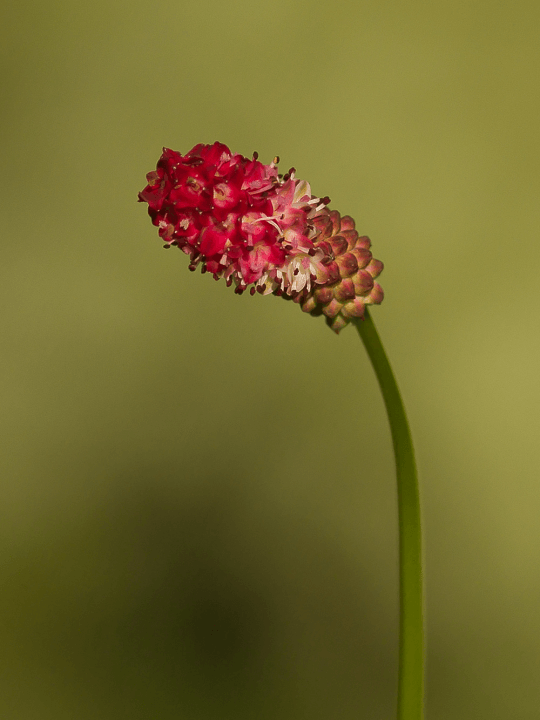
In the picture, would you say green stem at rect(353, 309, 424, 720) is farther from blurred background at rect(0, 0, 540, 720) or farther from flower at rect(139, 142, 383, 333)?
blurred background at rect(0, 0, 540, 720)

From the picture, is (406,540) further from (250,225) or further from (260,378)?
(260,378)

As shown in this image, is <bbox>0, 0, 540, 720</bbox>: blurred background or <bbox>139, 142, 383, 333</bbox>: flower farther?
<bbox>0, 0, 540, 720</bbox>: blurred background

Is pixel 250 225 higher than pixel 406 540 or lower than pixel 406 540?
higher

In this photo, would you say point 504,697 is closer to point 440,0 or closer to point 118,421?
point 118,421

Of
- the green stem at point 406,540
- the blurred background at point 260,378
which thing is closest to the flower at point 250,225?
the green stem at point 406,540

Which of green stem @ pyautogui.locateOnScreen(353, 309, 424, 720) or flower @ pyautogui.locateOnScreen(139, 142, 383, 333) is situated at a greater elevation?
flower @ pyautogui.locateOnScreen(139, 142, 383, 333)

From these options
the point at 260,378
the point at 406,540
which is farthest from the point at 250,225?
the point at 260,378

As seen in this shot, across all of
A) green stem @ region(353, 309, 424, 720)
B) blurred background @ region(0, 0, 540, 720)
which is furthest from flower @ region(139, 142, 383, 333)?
blurred background @ region(0, 0, 540, 720)
